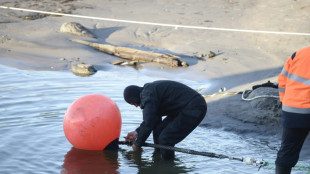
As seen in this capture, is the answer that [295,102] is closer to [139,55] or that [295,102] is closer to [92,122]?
[92,122]

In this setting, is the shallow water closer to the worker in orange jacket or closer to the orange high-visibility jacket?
the worker in orange jacket

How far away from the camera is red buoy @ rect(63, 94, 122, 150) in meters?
7.48

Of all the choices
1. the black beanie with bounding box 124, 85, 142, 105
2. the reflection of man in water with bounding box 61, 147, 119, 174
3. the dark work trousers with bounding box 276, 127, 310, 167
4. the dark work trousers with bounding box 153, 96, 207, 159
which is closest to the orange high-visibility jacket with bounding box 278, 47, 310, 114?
the dark work trousers with bounding box 276, 127, 310, 167

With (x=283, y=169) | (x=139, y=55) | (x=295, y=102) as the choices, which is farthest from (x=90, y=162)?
(x=139, y=55)

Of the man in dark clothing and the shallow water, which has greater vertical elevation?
the man in dark clothing

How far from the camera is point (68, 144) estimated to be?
8719mm

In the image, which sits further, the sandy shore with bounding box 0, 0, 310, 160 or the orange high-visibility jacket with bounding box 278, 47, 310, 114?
the sandy shore with bounding box 0, 0, 310, 160

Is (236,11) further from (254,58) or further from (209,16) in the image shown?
(254,58)

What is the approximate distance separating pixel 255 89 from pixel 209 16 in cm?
827

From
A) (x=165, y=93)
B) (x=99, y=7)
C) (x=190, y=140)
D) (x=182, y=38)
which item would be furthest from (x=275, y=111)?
(x=99, y=7)

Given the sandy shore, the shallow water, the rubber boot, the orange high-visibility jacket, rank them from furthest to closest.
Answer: the sandy shore → the shallow water → the rubber boot → the orange high-visibility jacket

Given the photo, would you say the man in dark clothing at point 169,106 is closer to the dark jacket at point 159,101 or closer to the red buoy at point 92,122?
the dark jacket at point 159,101

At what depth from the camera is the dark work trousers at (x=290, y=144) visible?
19.7 feet

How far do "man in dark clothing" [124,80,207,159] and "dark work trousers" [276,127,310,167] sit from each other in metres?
1.73
